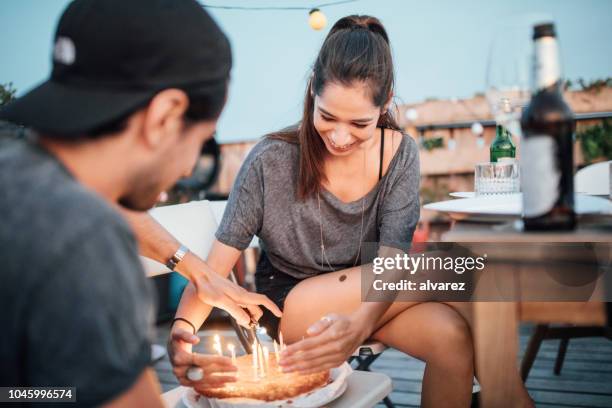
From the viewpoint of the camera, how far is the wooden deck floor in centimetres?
271

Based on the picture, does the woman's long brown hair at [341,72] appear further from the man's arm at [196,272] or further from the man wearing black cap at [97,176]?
the man wearing black cap at [97,176]

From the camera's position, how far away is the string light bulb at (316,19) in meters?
4.51

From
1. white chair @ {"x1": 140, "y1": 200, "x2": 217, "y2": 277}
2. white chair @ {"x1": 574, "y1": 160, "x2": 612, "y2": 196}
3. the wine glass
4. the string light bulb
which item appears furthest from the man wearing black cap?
the string light bulb

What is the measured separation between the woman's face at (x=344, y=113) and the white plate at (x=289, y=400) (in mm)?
773

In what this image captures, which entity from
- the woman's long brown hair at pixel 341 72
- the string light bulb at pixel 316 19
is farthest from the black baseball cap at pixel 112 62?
the string light bulb at pixel 316 19

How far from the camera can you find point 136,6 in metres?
0.72

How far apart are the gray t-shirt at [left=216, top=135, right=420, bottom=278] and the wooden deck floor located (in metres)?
1.17

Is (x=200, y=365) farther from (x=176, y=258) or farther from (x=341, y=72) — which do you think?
(x=341, y=72)

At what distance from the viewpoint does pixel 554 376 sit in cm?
304

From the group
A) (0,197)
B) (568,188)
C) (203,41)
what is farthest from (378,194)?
(0,197)

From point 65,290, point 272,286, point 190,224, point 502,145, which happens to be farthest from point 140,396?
point 502,145

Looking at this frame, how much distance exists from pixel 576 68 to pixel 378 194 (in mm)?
5202

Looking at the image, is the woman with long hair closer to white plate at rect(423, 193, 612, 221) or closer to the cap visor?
white plate at rect(423, 193, 612, 221)

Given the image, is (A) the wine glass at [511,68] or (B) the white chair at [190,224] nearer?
(A) the wine glass at [511,68]
